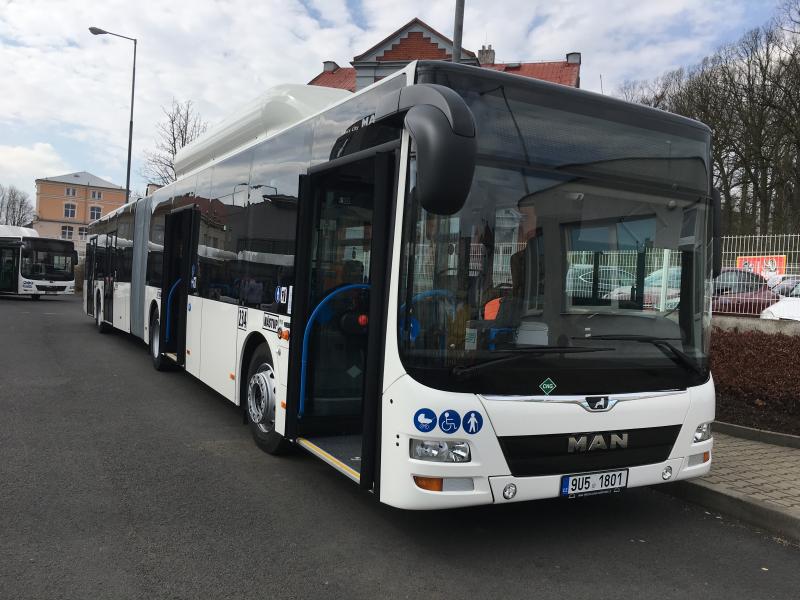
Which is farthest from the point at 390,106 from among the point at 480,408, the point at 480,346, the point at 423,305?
the point at 480,408

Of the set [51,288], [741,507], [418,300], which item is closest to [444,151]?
[418,300]

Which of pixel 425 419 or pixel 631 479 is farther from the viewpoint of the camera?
pixel 631 479

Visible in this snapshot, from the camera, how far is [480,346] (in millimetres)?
3811

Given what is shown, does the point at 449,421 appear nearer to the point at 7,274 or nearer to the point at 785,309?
the point at 785,309

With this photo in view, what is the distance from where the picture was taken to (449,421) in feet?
12.2

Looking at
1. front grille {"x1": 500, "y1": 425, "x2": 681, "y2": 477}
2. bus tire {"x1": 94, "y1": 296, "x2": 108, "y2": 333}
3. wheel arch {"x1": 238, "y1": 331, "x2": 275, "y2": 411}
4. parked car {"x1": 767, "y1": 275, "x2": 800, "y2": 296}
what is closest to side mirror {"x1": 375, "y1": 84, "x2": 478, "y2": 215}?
front grille {"x1": 500, "y1": 425, "x2": 681, "y2": 477}

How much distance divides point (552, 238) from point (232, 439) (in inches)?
157

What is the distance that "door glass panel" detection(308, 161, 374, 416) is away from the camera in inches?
199

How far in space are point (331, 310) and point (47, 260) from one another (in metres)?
28.5

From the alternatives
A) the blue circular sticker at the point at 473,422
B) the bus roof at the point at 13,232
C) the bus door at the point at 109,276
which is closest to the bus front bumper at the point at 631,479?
the blue circular sticker at the point at 473,422

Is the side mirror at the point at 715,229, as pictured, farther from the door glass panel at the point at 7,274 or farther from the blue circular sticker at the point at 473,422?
the door glass panel at the point at 7,274

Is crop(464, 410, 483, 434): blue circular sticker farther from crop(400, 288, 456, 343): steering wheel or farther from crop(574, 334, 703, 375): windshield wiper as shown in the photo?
crop(574, 334, 703, 375): windshield wiper

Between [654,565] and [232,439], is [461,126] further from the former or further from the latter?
[232,439]

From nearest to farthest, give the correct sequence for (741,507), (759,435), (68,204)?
(741,507), (759,435), (68,204)
